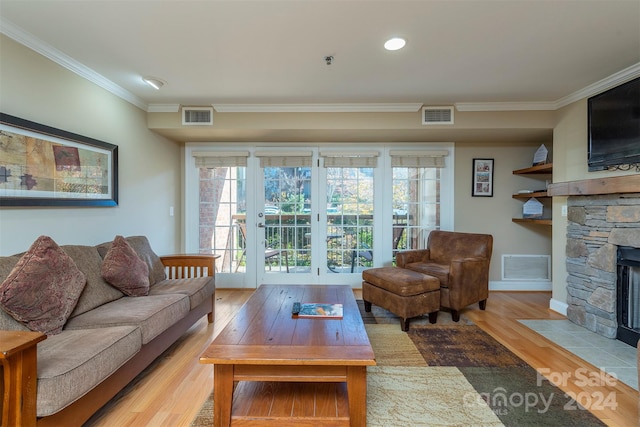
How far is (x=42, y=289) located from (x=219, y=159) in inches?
104

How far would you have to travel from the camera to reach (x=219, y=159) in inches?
153

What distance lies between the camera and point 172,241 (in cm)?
378

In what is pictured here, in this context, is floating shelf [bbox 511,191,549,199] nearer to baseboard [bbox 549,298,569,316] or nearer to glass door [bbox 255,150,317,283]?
baseboard [bbox 549,298,569,316]

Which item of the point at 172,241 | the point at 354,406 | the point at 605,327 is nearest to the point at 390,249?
the point at 605,327


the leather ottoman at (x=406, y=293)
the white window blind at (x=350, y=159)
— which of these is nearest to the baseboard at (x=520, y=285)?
the leather ottoman at (x=406, y=293)

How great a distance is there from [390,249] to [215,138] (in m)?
2.87

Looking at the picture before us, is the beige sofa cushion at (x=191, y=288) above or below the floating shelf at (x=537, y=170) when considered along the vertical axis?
below

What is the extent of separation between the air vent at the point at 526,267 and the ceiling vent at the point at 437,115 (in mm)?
2148

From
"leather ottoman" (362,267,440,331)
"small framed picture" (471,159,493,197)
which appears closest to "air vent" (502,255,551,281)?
"small framed picture" (471,159,493,197)

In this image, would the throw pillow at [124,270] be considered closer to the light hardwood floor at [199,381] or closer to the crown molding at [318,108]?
the light hardwood floor at [199,381]

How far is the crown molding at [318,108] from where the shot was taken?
10.5ft

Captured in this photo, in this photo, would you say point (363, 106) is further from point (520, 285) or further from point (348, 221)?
point (520, 285)

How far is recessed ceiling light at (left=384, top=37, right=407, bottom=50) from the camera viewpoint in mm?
1990

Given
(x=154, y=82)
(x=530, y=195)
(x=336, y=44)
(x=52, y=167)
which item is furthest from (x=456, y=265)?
(x=52, y=167)
